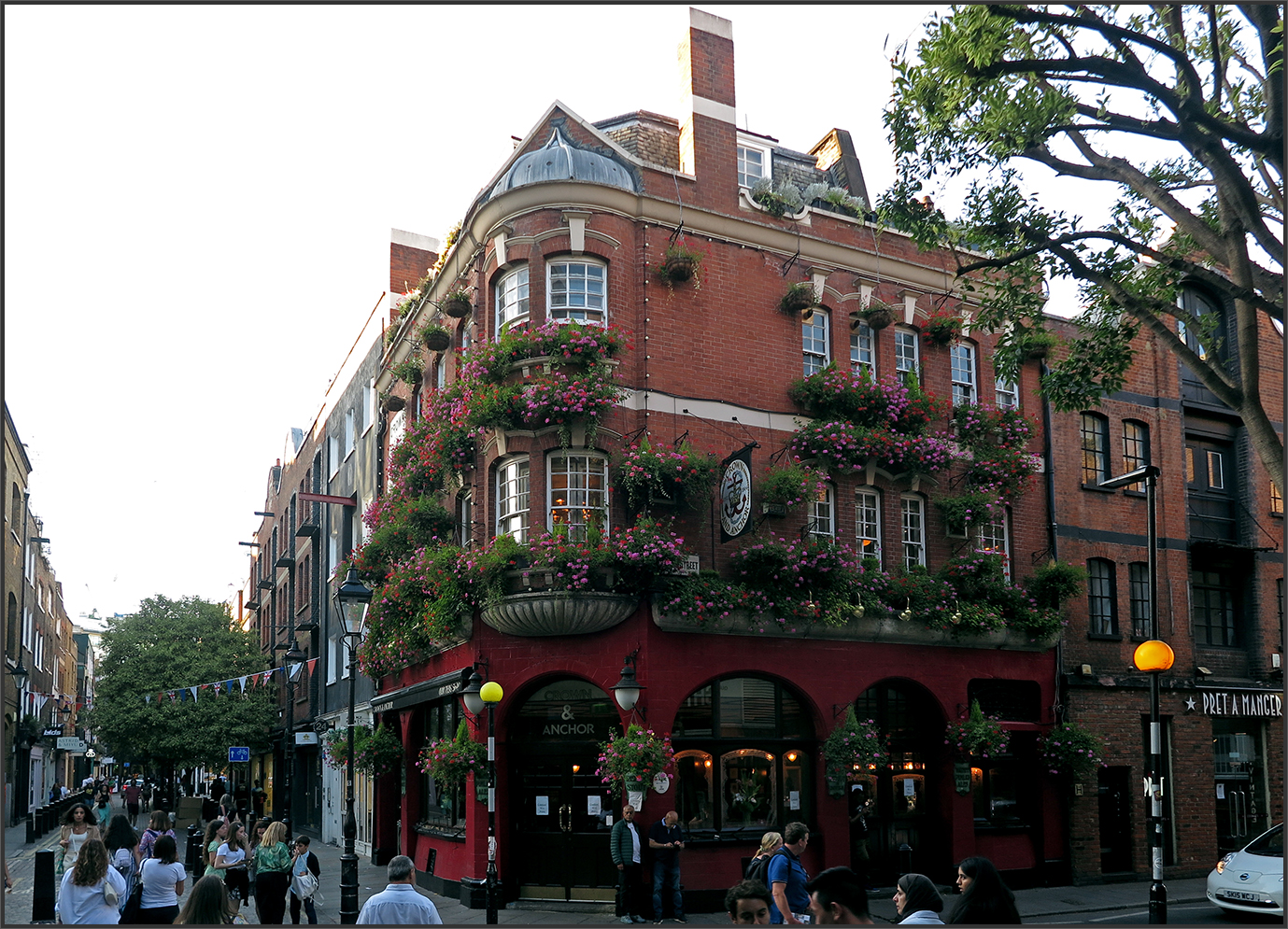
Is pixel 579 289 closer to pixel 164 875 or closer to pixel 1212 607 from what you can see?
pixel 164 875

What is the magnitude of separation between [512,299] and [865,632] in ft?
29.3

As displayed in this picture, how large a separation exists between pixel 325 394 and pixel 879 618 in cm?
2567

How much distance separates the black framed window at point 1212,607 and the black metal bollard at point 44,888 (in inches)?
922

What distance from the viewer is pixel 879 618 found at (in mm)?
21578

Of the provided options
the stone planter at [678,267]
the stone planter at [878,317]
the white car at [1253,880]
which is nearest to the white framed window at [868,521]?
the stone planter at [878,317]

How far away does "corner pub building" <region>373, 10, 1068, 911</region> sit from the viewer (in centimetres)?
1991

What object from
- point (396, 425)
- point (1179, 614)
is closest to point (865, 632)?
point (1179, 614)

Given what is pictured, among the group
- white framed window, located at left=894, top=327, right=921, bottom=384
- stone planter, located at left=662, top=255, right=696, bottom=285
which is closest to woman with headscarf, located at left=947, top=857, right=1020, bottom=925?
stone planter, located at left=662, top=255, right=696, bottom=285

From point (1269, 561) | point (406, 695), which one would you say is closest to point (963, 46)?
point (406, 695)

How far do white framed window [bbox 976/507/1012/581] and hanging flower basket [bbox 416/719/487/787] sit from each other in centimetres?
1089

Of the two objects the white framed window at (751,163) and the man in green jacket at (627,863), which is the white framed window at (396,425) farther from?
the man in green jacket at (627,863)

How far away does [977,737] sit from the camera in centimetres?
2161

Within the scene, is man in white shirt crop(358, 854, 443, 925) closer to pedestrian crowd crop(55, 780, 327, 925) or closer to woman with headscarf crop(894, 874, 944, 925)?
pedestrian crowd crop(55, 780, 327, 925)

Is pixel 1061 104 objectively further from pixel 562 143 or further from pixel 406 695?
pixel 406 695
